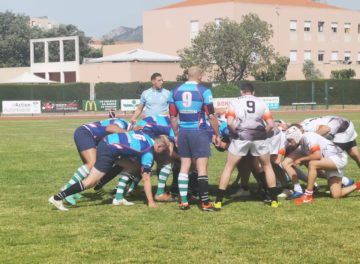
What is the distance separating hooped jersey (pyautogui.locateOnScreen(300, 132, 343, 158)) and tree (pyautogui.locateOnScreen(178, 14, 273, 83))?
165 ft

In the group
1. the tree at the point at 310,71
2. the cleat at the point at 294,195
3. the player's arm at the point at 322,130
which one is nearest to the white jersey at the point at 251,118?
the player's arm at the point at 322,130

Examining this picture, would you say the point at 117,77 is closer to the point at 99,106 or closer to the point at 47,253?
the point at 99,106

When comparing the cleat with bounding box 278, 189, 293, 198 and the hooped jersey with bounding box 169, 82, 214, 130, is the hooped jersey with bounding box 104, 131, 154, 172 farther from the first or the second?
the cleat with bounding box 278, 189, 293, 198

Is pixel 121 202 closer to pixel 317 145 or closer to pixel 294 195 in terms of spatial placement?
pixel 294 195

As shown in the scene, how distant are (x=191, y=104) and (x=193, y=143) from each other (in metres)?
0.55

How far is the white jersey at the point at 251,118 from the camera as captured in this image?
28.8 ft

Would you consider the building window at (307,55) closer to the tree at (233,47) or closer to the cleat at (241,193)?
the tree at (233,47)

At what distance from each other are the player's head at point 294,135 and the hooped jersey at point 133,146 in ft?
6.96

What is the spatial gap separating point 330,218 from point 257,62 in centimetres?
5456

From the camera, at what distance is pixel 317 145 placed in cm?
942

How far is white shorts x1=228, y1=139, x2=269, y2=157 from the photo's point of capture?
8.84 metres

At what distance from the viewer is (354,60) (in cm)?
8112

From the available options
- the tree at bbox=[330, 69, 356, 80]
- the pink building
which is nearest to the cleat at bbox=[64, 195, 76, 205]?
the tree at bbox=[330, 69, 356, 80]

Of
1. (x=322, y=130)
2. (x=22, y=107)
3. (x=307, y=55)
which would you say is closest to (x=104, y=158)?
(x=322, y=130)
